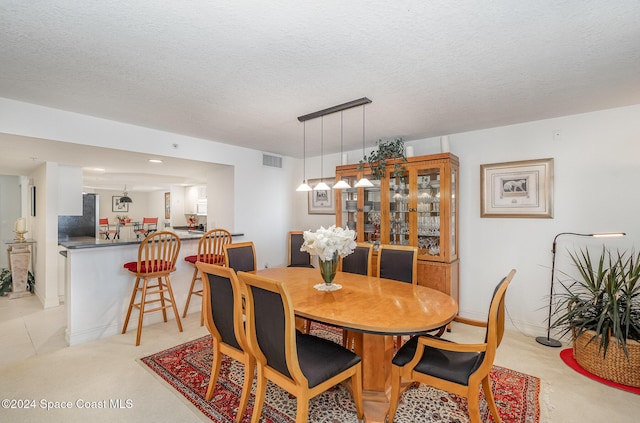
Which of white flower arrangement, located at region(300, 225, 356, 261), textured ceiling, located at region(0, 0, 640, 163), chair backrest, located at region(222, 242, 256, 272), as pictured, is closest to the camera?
textured ceiling, located at region(0, 0, 640, 163)

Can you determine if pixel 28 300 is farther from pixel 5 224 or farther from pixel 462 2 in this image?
pixel 462 2

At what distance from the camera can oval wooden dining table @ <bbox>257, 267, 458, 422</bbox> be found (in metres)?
1.75

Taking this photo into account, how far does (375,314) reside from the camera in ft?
6.17

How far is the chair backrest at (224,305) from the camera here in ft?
6.39

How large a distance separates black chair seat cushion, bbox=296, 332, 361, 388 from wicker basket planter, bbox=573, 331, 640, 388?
2096 mm

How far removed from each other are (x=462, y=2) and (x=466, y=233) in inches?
117

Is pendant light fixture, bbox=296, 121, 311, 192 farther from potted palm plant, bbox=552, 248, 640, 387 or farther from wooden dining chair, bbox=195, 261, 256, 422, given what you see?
potted palm plant, bbox=552, 248, 640, 387

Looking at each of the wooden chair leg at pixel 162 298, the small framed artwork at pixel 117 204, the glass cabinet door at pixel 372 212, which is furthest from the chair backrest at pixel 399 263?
the small framed artwork at pixel 117 204

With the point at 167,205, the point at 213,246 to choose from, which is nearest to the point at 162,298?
the point at 213,246

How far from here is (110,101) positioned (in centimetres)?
277

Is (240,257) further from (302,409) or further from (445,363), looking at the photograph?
(445,363)

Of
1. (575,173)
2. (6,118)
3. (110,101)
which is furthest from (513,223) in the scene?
(6,118)

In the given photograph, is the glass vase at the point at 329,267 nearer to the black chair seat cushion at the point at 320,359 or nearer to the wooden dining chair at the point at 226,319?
the black chair seat cushion at the point at 320,359

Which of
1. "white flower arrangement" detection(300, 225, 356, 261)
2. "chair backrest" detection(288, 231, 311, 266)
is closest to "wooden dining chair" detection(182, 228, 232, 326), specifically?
"chair backrest" detection(288, 231, 311, 266)
